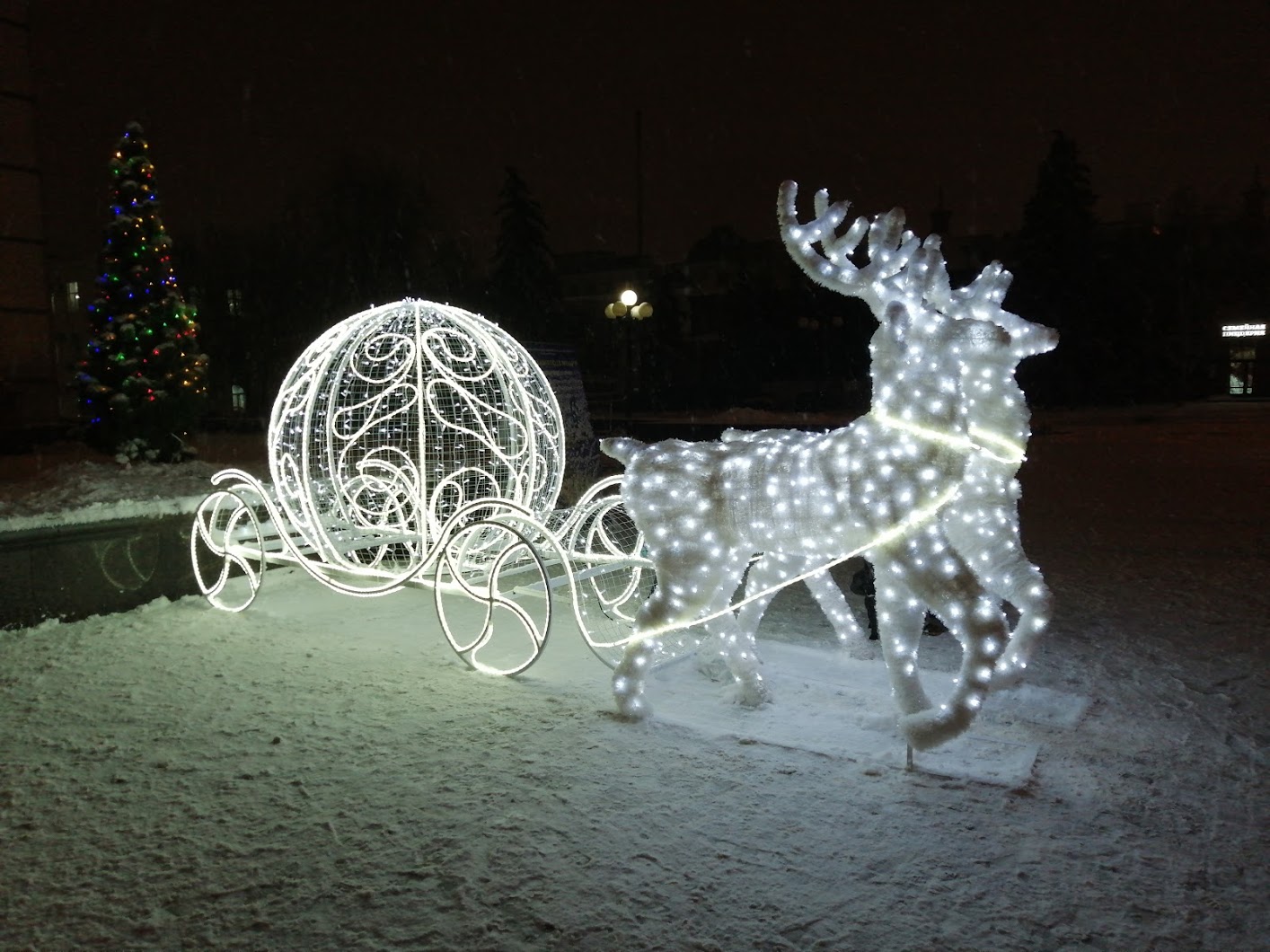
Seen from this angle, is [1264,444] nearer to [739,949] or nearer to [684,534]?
[684,534]

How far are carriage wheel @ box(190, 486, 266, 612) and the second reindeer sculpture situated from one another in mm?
3439

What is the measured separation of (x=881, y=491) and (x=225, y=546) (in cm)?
507

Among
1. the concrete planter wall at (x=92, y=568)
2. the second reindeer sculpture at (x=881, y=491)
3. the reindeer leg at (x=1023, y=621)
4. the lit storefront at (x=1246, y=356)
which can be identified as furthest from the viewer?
the lit storefront at (x=1246, y=356)

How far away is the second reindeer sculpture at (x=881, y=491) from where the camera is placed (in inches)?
161

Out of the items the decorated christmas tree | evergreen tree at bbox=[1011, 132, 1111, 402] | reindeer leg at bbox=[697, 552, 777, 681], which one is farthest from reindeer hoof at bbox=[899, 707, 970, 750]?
evergreen tree at bbox=[1011, 132, 1111, 402]

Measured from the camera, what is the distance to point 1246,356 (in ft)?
141

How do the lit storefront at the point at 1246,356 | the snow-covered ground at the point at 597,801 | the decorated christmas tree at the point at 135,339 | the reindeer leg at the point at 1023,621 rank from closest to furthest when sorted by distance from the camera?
the snow-covered ground at the point at 597,801 < the reindeer leg at the point at 1023,621 < the decorated christmas tree at the point at 135,339 < the lit storefront at the point at 1246,356

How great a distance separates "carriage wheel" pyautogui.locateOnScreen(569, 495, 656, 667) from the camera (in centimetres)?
571

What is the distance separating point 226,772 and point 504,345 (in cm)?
363

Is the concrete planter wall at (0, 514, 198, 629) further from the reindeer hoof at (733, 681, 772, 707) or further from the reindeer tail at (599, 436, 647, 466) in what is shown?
the reindeer hoof at (733, 681, 772, 707)

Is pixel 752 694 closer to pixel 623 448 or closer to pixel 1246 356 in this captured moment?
pixel 623 448

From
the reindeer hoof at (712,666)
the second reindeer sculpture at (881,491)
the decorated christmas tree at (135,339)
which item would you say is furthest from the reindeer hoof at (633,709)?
the decorated christmas tree at (135,339)

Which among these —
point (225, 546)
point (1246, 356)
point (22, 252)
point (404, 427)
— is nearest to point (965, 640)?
point (404, 427)

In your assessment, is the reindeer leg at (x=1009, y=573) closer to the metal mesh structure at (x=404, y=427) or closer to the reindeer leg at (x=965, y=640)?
the reindeer leg at (x=965, y=640)
